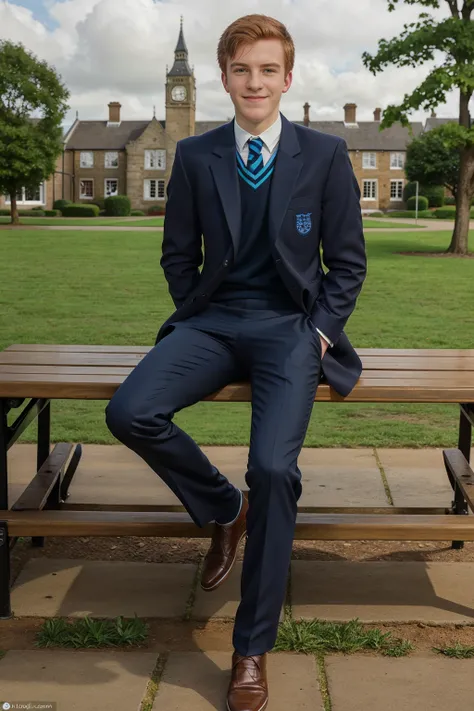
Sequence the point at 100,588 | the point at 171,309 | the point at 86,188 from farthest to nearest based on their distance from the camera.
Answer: the point at 86,188, the point at 171,309, the point at 100,588

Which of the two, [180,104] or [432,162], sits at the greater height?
[180,104]

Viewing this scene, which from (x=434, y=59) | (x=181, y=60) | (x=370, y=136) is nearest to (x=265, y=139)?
(x=434, y=59)

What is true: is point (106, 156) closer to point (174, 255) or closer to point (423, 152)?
point (423, 152)

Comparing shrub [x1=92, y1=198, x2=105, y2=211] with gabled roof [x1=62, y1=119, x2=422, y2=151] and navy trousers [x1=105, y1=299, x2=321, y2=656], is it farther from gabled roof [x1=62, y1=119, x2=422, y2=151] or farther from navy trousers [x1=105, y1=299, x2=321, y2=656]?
navy trousers [x1=105, y1=299, x2=321, y2=656]

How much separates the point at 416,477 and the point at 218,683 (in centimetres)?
244

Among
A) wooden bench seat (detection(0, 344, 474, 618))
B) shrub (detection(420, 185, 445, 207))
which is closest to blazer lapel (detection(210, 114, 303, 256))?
wooden bench seat (detection(0, 344, 474, 618))

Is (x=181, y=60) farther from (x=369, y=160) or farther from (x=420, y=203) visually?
(x=420, y=203)

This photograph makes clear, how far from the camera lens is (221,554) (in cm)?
326

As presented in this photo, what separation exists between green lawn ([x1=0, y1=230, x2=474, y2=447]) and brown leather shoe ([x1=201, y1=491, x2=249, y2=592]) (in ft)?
7.98

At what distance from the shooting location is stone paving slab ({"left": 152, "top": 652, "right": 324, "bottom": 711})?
2.71 metres

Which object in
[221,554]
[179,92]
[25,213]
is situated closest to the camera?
[221,554]

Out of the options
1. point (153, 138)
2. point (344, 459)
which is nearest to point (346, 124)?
point (153, 138)

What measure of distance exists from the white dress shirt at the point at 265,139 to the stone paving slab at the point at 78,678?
1.83 m

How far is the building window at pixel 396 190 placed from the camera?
85.2 meters
